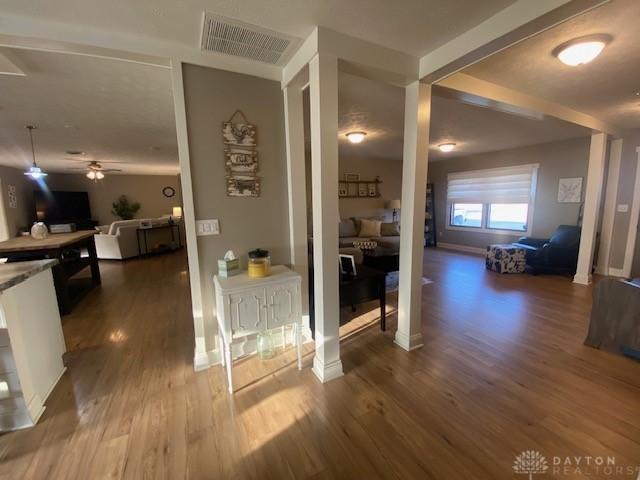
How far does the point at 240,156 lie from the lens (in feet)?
6.91

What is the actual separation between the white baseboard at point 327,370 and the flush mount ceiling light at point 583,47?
274cm

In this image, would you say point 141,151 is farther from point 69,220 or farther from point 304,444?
point 304,444

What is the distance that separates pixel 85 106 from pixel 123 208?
21.8 feet

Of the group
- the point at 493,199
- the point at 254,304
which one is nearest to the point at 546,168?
the point at 493,199

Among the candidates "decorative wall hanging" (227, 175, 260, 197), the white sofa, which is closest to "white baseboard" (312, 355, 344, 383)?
"decorative wall hanging" (227, 175, 260, 197)

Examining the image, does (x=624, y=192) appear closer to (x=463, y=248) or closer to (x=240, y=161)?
(x=463, y=248)

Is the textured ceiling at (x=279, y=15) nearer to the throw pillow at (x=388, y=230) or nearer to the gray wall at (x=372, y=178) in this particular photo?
the throw pillow at (x=388, y=230)

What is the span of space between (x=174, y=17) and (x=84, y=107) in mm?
2187

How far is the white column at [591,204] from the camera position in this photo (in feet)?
12.6

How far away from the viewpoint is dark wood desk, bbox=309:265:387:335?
2.56m

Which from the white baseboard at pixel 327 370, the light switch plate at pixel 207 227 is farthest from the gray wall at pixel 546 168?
the light switch plate at pixel 207 227

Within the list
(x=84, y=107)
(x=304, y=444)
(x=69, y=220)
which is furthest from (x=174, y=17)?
(x=69, y=220)

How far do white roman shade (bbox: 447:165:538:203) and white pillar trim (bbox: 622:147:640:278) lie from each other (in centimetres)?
134

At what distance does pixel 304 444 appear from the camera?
57.7 inches
